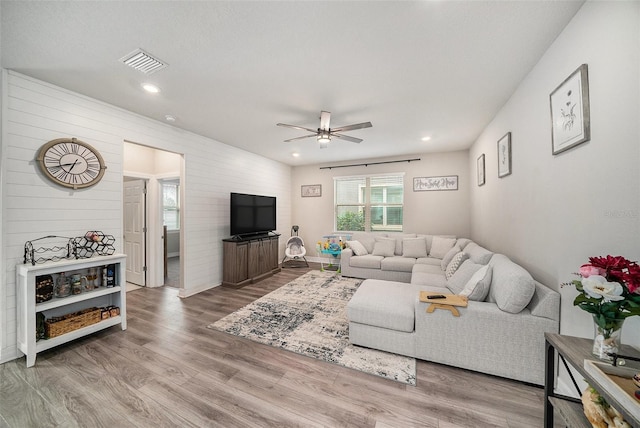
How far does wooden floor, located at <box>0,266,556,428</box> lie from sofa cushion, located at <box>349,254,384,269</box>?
2.56m

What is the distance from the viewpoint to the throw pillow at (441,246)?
14.8 feet

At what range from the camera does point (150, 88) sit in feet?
8.10

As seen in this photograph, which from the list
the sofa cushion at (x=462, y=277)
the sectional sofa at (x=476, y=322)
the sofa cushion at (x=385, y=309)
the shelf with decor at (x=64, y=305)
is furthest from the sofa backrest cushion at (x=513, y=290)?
the shelf with decor at (x=64, y=305)

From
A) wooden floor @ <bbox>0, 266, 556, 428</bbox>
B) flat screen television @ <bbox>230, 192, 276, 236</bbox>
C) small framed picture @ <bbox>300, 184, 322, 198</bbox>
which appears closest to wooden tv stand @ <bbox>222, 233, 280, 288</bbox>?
flat screen television @ <bbox>230, 192, 276, 236</bbox>

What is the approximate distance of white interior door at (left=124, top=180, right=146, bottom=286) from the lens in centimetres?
427

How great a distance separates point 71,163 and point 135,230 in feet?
7.05

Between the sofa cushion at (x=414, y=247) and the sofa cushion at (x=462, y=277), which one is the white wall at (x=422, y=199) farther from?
the sofa cushion at (x=462, y=277)

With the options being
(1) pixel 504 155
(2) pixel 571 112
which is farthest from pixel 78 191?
(1) pixel 504 155

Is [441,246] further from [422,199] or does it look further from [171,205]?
[171,205]

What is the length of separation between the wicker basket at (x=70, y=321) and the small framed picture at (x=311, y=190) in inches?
190

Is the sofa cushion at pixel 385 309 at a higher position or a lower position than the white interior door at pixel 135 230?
lower

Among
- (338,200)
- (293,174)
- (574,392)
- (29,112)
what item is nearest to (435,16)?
(574,392)

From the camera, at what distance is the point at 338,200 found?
6289 mm

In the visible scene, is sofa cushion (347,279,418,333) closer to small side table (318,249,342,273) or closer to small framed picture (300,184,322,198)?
small side table (318,249,342,273)
